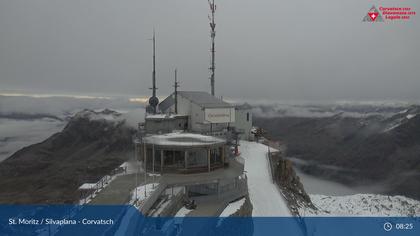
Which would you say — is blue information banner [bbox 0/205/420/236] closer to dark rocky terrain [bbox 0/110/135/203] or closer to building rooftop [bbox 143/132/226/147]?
building rooftop [bbox 143/132/226/147]

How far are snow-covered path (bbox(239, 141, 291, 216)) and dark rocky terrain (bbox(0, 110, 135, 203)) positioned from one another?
87.7 feet

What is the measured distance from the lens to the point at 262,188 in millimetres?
27438

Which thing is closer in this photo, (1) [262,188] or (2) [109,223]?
(2) [109,223]

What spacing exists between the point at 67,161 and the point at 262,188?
6694cm

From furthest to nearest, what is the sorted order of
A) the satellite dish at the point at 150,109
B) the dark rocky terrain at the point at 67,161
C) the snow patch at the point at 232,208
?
1. the dark rocky terrain at the point at 67,161
2. the satellite dish at the point at 150,109
3. the snow patch at the point at 232,208

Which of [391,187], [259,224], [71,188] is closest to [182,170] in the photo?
[259,224]

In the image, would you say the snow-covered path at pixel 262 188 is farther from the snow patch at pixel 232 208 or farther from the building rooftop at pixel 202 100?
the building rooftop at pixel 202 100

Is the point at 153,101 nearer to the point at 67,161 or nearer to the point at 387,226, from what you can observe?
the point at 387,226

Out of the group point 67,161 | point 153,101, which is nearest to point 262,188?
point 153,101

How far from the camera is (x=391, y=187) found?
157 meters

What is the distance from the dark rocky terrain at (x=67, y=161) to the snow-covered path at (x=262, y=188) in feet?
87.7

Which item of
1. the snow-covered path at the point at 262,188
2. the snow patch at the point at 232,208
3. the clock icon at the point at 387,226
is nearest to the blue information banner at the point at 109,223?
the clock icon at the point at 387,226

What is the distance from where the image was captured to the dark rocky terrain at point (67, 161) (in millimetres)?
60344

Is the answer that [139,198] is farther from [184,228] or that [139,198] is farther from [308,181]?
[308,181]
